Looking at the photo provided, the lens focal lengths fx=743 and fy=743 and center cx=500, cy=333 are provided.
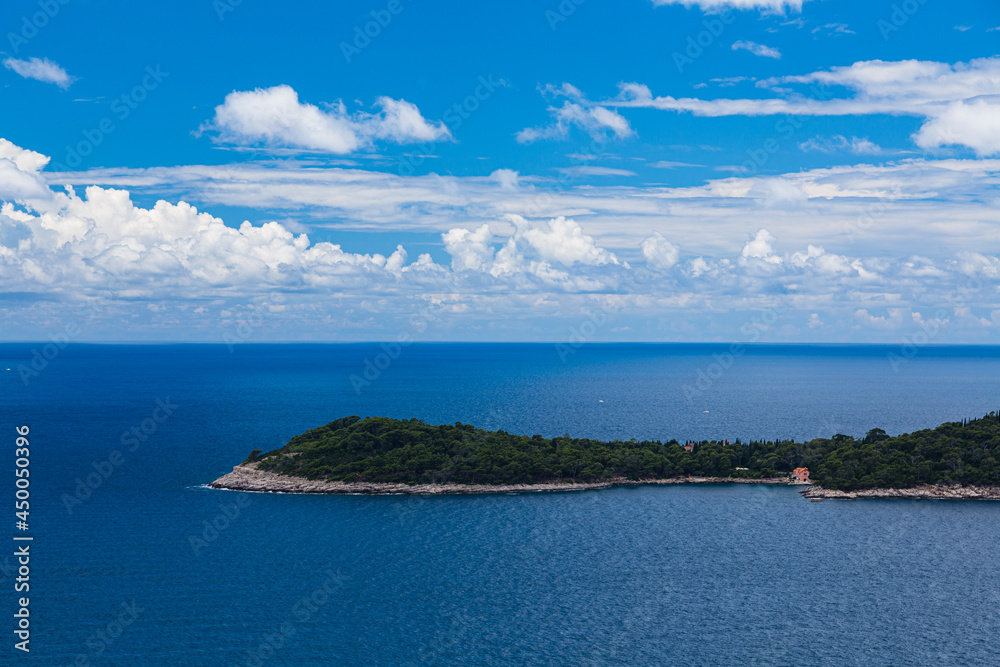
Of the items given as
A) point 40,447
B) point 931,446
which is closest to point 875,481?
point 931,446

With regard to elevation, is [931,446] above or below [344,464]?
above

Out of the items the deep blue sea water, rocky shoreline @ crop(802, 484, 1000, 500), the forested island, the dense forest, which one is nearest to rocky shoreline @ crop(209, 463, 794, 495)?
the forested island

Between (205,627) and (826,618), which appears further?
(826,618)

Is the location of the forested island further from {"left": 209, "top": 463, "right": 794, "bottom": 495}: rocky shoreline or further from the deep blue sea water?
the deep blue sea water

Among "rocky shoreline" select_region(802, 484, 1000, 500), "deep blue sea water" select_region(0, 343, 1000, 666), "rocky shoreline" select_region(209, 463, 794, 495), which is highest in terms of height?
"rocky shoreline" select_region(802, 484, 1000, 500)

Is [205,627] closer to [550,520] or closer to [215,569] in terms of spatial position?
[215,569]

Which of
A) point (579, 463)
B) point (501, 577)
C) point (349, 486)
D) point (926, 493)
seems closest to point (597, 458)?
point (579, 463)
